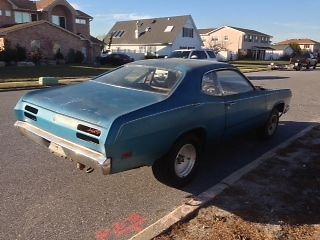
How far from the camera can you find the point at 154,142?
13.0 ft

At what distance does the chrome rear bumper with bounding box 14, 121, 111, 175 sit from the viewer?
11.8 ft

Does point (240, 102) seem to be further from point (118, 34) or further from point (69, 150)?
point (118, 34)

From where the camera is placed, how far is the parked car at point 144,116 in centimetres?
369

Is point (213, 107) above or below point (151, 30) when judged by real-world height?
below

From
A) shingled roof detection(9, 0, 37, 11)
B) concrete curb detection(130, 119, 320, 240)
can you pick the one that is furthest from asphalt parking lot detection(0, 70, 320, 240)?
shingled roof detection(9, 0, 37, 11)

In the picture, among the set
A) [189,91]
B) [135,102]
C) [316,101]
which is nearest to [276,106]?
[189,91]

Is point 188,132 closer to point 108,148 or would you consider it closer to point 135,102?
point 135,102

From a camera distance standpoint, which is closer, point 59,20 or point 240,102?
point 240,102

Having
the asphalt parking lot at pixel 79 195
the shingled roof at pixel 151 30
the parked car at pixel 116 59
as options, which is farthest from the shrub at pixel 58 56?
the asphalt parking lot at pixel 79 195

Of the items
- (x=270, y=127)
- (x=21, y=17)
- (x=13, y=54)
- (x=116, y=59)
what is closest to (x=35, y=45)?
(x=13, y=54)

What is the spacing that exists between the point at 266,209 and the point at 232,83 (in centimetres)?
221

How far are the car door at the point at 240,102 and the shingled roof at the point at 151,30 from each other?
4774 centimetres

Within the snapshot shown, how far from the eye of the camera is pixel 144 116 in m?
3.82

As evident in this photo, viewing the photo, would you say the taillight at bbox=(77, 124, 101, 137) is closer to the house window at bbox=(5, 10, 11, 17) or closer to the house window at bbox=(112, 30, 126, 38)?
the house window at bbox=(5, 10, 11, 17)
